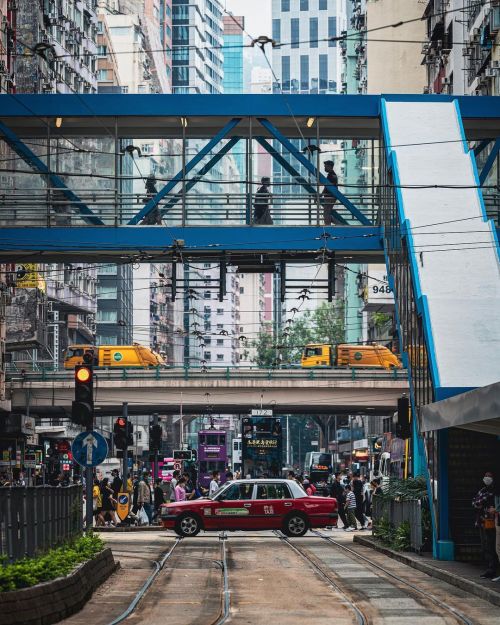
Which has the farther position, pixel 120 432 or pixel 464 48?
pixel 464 48

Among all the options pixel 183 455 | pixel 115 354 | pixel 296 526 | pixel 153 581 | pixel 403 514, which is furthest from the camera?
pixel 183 455

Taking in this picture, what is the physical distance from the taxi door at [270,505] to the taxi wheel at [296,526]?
0.26 metres

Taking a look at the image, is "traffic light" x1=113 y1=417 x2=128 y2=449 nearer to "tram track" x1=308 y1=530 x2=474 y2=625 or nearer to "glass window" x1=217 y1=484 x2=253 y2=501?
"glass window" x1=217 y1=484 x2=253 y2=501

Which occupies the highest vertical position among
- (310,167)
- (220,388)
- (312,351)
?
(312,351)

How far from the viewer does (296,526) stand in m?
38.2

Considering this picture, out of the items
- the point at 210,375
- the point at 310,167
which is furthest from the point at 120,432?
the point at 210,375

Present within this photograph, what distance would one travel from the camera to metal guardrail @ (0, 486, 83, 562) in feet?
53.7

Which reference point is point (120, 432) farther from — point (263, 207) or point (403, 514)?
point (403, 514)

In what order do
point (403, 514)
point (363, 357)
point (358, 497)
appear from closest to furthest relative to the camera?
point (403, 514), point (358, 497), point (363, 357)

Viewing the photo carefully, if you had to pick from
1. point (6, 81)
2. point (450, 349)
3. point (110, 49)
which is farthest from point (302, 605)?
point (110, 49)

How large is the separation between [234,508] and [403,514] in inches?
302

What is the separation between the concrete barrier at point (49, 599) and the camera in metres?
14.8

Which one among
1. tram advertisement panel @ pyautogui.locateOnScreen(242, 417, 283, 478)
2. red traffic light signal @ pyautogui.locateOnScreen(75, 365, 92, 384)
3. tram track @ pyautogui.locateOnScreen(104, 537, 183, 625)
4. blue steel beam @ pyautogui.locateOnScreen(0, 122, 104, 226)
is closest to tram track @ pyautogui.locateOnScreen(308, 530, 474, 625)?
tram track @ pyautogui.locateOnScreen(104, 537, 183, 625)

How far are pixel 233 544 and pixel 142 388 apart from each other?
38.0 m
